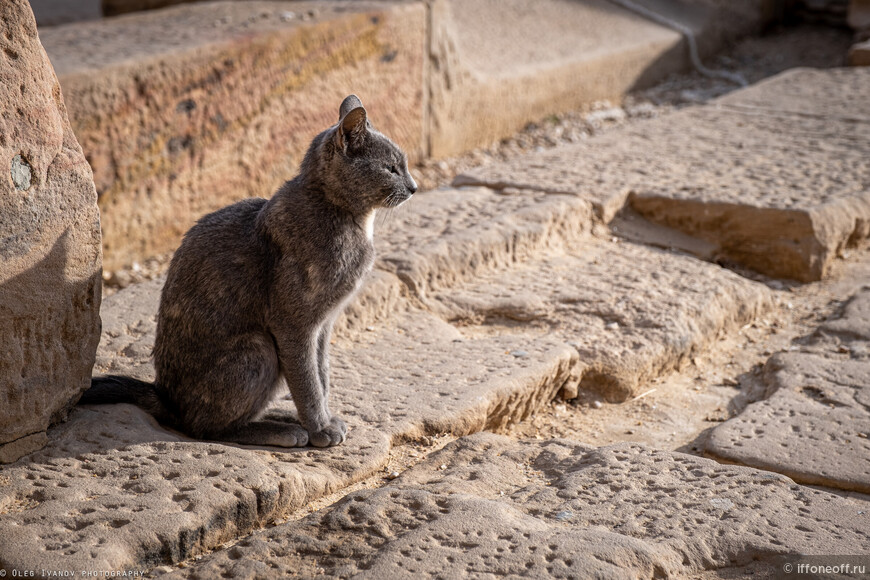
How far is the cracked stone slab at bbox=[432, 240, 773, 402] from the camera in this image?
3.40m

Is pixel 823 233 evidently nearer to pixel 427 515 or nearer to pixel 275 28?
pixel 427 515

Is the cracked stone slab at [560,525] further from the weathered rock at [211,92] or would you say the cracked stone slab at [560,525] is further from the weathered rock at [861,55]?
the weathered rock at [861,55]

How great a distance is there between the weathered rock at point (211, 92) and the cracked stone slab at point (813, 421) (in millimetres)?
3296

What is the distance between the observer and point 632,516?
7.59 feet

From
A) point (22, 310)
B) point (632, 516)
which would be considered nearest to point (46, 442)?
point (22, 310)

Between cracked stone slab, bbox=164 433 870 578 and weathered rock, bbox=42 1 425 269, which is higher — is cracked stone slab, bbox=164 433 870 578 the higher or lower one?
the lower one

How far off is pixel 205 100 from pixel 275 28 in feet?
2.35

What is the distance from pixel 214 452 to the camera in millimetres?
2441

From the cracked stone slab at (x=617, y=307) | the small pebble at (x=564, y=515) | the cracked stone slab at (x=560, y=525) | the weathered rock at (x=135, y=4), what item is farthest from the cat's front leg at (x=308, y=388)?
the weathered rock at (x=135, y=4)

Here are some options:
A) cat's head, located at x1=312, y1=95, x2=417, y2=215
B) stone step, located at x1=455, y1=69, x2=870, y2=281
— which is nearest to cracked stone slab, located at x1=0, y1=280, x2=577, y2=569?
cat's head, located at x1=312, y1=95, x2=417, y2=215

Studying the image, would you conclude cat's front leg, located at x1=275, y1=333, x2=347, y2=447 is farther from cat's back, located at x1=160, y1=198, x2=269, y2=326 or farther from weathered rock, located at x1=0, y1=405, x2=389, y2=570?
cat's back, located at x1=160, y1=198, x2=269, y2=326

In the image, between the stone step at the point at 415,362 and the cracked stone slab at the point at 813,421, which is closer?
the stone step at the point at 415,362

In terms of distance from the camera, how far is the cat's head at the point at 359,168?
8.63ft

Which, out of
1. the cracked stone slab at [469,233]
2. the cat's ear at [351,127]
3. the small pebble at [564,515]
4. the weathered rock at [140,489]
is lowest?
the small pebble at [564,515]
